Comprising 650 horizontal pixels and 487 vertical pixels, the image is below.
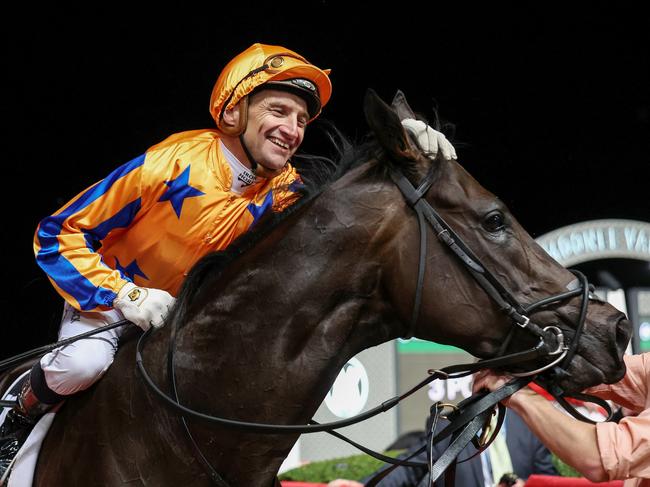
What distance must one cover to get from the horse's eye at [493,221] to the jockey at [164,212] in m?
0.23

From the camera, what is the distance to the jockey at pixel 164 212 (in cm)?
214

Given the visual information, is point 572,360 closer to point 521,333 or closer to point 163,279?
point 521,333

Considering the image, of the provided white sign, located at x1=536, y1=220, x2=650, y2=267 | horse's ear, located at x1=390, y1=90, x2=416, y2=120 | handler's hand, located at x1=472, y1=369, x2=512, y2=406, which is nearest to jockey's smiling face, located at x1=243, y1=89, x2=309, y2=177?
horse's ear, located at x1=390, y1=90, x2=416, y2=120

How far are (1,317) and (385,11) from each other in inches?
138

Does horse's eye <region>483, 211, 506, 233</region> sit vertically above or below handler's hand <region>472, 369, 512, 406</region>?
above

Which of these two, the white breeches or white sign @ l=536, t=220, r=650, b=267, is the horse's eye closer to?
the white breeches

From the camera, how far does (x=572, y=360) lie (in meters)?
1.94

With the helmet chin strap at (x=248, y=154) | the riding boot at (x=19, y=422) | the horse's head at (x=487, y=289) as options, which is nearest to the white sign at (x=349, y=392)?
the helmet chin strap at (x=248, y=154)

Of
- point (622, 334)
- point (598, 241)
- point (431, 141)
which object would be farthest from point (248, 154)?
point (598, 241)

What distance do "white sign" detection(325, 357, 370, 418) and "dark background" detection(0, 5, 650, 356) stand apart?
1.91 m

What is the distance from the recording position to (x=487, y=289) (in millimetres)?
1952

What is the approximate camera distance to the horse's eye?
6.57ft

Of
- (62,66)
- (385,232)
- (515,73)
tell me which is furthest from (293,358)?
(515,73)

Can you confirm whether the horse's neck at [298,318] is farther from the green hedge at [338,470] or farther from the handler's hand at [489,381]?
the green hedge at [338,470]
